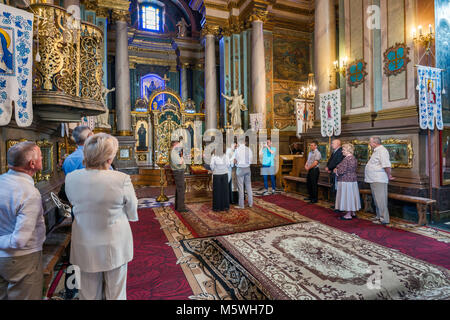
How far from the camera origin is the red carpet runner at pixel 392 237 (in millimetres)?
3533

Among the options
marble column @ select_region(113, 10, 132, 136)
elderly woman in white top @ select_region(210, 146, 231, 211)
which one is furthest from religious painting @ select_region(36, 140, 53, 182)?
marble column @ select_region(113, 10, 132, 136)

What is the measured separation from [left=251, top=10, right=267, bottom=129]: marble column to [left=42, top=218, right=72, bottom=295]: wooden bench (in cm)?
992

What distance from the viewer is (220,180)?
600 centimetres

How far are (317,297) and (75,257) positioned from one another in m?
2.23

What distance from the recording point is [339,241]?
4.07 metres

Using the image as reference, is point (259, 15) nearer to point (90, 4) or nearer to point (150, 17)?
point (90, 4)

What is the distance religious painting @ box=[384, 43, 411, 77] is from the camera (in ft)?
18.9

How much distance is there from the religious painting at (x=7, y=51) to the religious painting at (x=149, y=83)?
14806mm

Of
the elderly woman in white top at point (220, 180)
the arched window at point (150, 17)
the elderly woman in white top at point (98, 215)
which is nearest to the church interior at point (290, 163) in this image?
the elderly woman in white top at point (220, 180)

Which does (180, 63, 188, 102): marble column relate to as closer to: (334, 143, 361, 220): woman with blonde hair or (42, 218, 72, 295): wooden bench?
(334, 143, 361, 220): woman with blonde hair

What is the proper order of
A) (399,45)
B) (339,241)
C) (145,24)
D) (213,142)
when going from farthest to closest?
(145,24) → (213,142) → (399,45) → (339,241)

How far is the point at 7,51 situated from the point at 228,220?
433cm

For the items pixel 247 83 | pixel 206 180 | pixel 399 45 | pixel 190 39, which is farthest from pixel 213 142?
pixel 399 45

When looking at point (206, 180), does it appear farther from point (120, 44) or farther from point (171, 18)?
point (171, 18)
